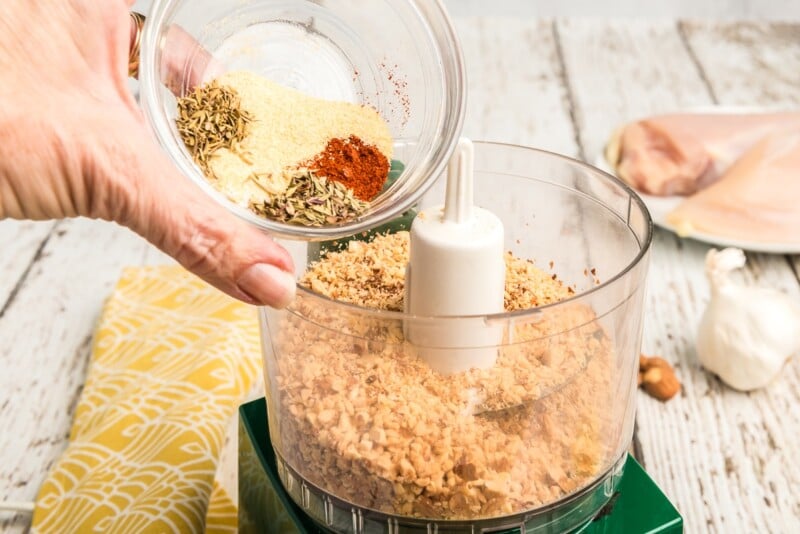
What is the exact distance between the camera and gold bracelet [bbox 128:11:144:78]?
813 millimetres

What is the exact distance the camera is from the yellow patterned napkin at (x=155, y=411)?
3.47 ft

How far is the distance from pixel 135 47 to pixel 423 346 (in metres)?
0.36

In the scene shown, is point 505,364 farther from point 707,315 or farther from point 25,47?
point 707,315

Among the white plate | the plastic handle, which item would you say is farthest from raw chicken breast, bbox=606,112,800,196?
the plastic handle

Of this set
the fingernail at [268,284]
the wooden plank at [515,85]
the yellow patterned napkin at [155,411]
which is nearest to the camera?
the fingernail at [268,284]

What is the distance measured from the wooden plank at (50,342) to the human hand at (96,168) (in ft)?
1.94

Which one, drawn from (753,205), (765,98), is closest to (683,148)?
(753,205)

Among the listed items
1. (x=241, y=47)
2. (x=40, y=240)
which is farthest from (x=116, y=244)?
(x=241, y=47)

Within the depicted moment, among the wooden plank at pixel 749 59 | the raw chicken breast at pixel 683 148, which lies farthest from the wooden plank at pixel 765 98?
the raw chicken breast at pixel 683 148

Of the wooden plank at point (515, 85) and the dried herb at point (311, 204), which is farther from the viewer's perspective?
the wooden plank at point (515, 85)

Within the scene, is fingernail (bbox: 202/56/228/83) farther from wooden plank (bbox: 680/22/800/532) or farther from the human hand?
wooden plank (bbox: 680/22/800/532)

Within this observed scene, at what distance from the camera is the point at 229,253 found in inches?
27.7

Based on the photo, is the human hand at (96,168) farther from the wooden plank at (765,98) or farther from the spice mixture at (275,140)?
the wooden plank at (765,98)

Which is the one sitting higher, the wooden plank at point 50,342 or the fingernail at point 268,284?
the fingernail at point 268,284
